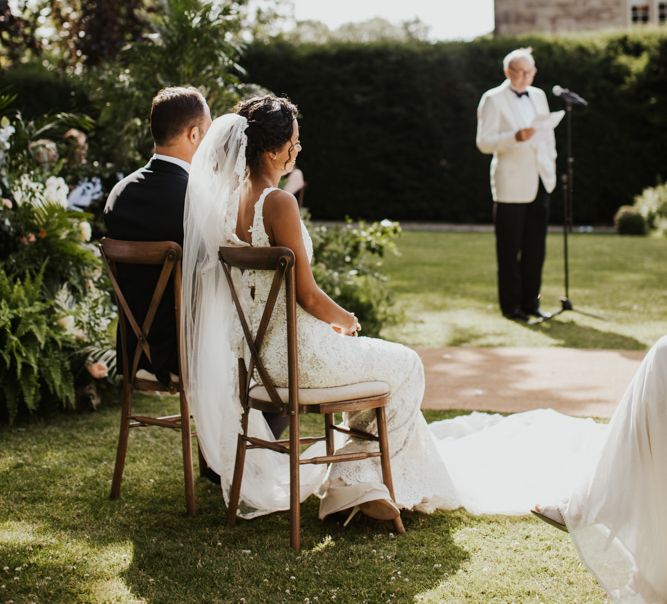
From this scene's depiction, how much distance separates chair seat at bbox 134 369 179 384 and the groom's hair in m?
1.00

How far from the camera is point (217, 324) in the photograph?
13.1 feet

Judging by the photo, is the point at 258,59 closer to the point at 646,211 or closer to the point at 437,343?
the point at 646,211

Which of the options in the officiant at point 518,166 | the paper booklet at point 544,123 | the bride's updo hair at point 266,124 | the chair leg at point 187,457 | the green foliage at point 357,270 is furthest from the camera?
the officiant at point 518,166

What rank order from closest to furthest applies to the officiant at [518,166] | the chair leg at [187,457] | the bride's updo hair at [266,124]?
the bride's updo hair at [266,124], the chair leg at [187,457], the officiant at [518,166]

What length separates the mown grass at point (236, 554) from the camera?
3195 millimetres

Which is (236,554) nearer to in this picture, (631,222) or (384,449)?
(384,449)

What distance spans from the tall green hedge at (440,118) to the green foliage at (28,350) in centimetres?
1416

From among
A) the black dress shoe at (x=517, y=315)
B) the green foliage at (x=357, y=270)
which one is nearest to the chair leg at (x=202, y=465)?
the green foliage at (x=357, y=270)

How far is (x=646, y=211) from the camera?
674 inches

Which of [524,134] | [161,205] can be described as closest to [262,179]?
[161,205]

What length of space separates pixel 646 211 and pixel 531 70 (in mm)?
9676

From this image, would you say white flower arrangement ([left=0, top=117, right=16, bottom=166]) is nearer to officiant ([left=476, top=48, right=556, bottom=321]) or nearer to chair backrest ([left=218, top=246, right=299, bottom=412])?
chair backrest ([left=218, top=246, right=299, bottom=412])

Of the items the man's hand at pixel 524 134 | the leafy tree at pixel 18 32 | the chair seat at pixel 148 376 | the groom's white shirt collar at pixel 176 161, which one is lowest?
the chair seat at pixel 148 376

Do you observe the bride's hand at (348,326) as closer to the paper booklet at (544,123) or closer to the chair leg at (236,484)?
the chair leg at (236,484)
